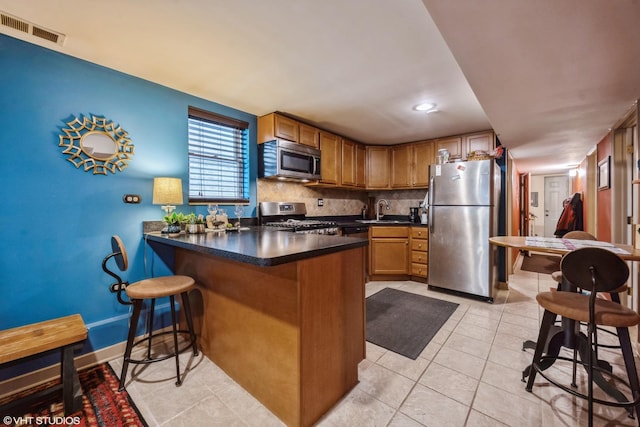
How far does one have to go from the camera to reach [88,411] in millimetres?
1506

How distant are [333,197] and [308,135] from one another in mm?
1332

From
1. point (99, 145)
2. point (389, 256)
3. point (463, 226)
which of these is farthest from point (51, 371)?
point (463, 226)

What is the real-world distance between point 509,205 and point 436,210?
1370 millimetres

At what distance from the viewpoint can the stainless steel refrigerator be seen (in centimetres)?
322

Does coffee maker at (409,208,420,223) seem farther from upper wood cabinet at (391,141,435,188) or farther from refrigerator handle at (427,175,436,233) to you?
refrigerator handle at (427,175,436,233)

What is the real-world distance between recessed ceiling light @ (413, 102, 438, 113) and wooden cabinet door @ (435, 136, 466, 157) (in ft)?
3.99

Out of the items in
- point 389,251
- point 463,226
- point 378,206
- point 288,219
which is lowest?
point 389,251

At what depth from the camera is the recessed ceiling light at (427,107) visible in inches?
111

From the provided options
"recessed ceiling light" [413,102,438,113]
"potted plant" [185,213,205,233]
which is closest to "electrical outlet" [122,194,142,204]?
"potted plant" [185,213,205,233]

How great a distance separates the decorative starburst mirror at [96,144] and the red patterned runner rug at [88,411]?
1.55 meters

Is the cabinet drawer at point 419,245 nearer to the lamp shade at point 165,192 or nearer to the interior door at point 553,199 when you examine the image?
the lamp shade at point 165,192

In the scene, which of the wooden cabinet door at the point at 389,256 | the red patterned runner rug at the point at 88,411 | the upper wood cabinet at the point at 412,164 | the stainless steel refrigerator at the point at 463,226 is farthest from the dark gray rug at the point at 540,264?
the red patterned runner rug at the point at 88,411

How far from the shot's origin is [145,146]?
7.59 ft

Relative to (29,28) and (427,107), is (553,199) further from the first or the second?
(29,28)
